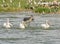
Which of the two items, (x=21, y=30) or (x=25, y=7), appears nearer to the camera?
(x=21, y=30)

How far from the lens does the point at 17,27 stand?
2453cm

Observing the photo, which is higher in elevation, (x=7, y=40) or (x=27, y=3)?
(x=7, y=40)

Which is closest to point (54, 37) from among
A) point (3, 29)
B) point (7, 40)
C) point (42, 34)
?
point (42, 34)

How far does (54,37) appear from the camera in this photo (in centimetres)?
2078

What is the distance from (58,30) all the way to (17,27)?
8.90 ft

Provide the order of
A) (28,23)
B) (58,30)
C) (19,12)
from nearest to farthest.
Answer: (58,30), (28,23), (19,12)

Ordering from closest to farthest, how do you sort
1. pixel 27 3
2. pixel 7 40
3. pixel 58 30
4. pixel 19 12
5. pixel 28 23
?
pixel 7 40
pixel 58 30
pixel 28 23
pixel 19 12
pixel 27 3

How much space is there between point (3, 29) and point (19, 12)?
1318 cm

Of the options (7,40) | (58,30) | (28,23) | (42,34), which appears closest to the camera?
(7,40)

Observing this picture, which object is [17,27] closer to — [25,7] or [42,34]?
[42,34]

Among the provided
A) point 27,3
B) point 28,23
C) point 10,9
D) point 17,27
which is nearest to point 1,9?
point 10,9

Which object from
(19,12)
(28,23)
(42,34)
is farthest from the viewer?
(19,12)

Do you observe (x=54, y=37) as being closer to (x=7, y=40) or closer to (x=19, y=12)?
(x=7, y=40)

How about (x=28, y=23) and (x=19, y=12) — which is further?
(x=19, y=12)
